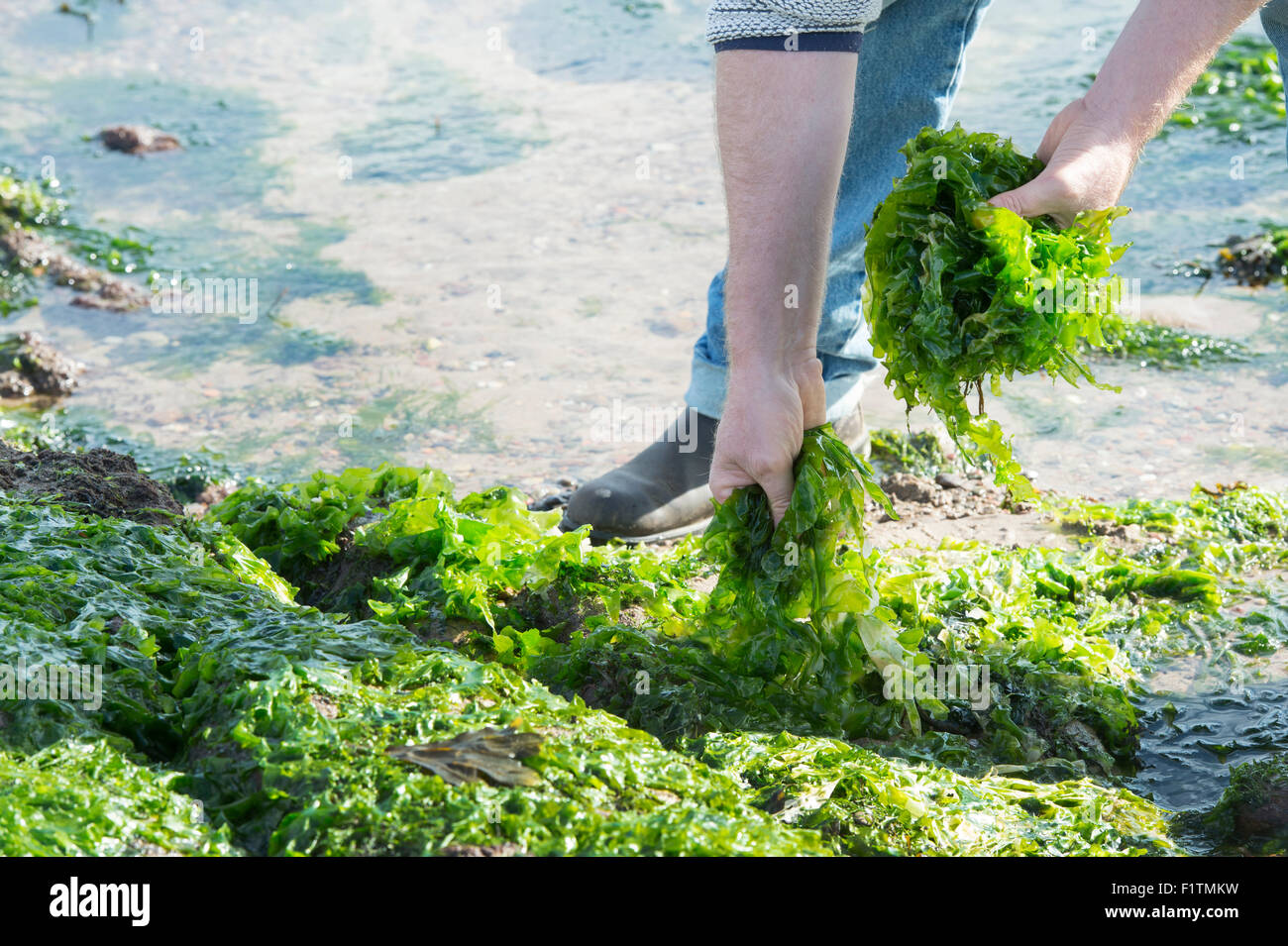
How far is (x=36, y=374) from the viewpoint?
545 centimetres

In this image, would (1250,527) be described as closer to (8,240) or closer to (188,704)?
(188,704)

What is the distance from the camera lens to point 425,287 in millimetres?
6250

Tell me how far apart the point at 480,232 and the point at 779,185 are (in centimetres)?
430

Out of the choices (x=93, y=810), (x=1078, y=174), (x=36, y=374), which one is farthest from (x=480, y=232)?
(x=93, y=810)

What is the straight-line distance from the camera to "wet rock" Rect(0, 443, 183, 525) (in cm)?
341

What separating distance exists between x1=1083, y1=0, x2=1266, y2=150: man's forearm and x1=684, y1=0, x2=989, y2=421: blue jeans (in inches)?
40.3

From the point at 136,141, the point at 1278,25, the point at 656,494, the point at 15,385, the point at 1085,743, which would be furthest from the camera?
the point at 136,141

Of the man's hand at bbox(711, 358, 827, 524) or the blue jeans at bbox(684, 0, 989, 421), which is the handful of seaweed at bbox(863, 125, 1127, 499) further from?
the blue jeans at bbox(684, 0, 989, 421)

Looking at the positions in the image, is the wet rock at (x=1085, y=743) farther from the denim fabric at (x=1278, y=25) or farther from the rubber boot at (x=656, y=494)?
the denim fabric at (x=1278, y=25)

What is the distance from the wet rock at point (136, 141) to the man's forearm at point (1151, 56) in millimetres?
6932

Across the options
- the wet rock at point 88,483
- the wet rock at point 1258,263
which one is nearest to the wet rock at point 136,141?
the wet rock at point 88,483

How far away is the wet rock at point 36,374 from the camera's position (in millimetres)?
5395

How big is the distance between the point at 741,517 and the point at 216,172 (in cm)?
598

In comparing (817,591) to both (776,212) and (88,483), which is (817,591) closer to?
(776,212)
